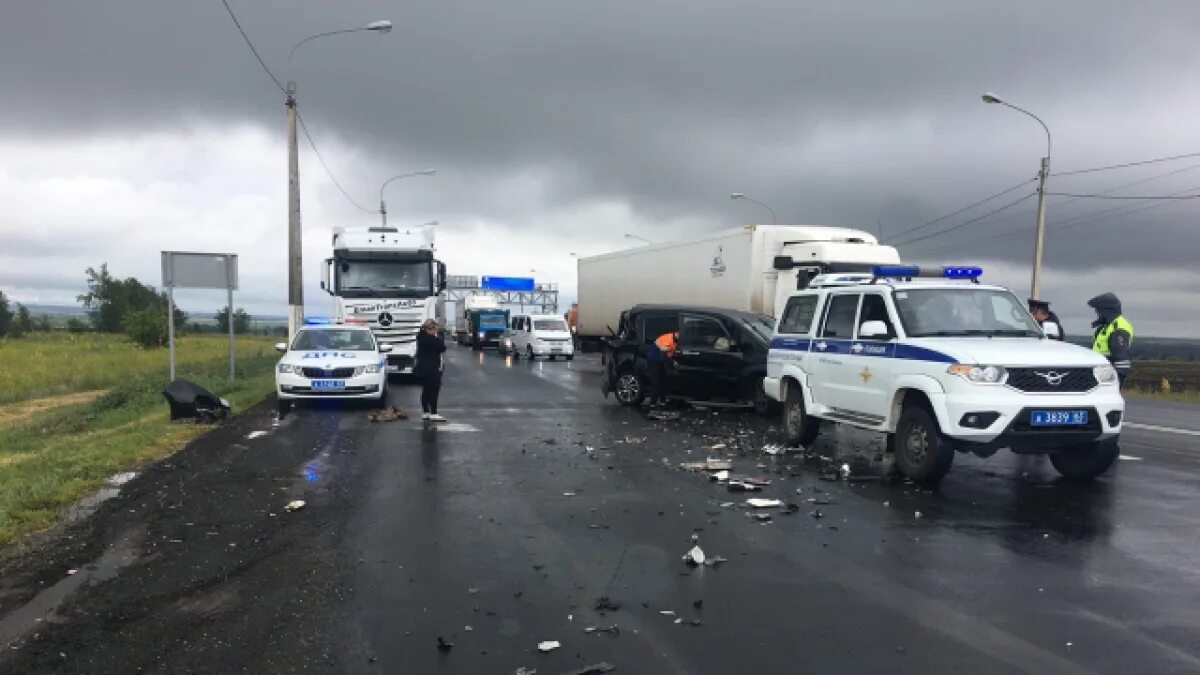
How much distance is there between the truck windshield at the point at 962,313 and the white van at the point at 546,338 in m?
27.9

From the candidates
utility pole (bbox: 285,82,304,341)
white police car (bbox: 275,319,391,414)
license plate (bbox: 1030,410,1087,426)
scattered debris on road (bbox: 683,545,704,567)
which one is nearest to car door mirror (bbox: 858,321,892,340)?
license plate (bbox: 1030,410,1087,426)

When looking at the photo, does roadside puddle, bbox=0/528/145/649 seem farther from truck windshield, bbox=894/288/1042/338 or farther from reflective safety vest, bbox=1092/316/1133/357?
reflective safety vest, bbox=1092/316/1133/357

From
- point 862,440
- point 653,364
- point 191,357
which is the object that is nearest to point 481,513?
point 862,440

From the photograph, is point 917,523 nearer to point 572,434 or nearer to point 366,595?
point 366,595

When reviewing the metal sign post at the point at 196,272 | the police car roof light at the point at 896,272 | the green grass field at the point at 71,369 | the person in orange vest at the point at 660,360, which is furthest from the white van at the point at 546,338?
the police car roof light at the point at 896,272

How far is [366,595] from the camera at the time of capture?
207 inches

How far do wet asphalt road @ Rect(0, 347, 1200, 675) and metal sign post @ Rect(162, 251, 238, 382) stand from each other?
8.28 metres

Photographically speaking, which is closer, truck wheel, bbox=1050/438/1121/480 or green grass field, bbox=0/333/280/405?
truck wheel, bbox=1050/438/1121/480

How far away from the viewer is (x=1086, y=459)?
8938 mm

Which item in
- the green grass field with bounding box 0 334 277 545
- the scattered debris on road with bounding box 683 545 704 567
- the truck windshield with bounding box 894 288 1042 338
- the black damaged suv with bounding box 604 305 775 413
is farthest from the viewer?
the black damaged suv with bounding box 604 305 775 413

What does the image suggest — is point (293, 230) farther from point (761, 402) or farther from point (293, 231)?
point (761, 402)

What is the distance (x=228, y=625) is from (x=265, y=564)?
1243 millimetres

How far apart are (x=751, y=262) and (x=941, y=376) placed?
42.1ft

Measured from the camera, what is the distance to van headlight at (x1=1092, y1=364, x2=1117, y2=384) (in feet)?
26.6
